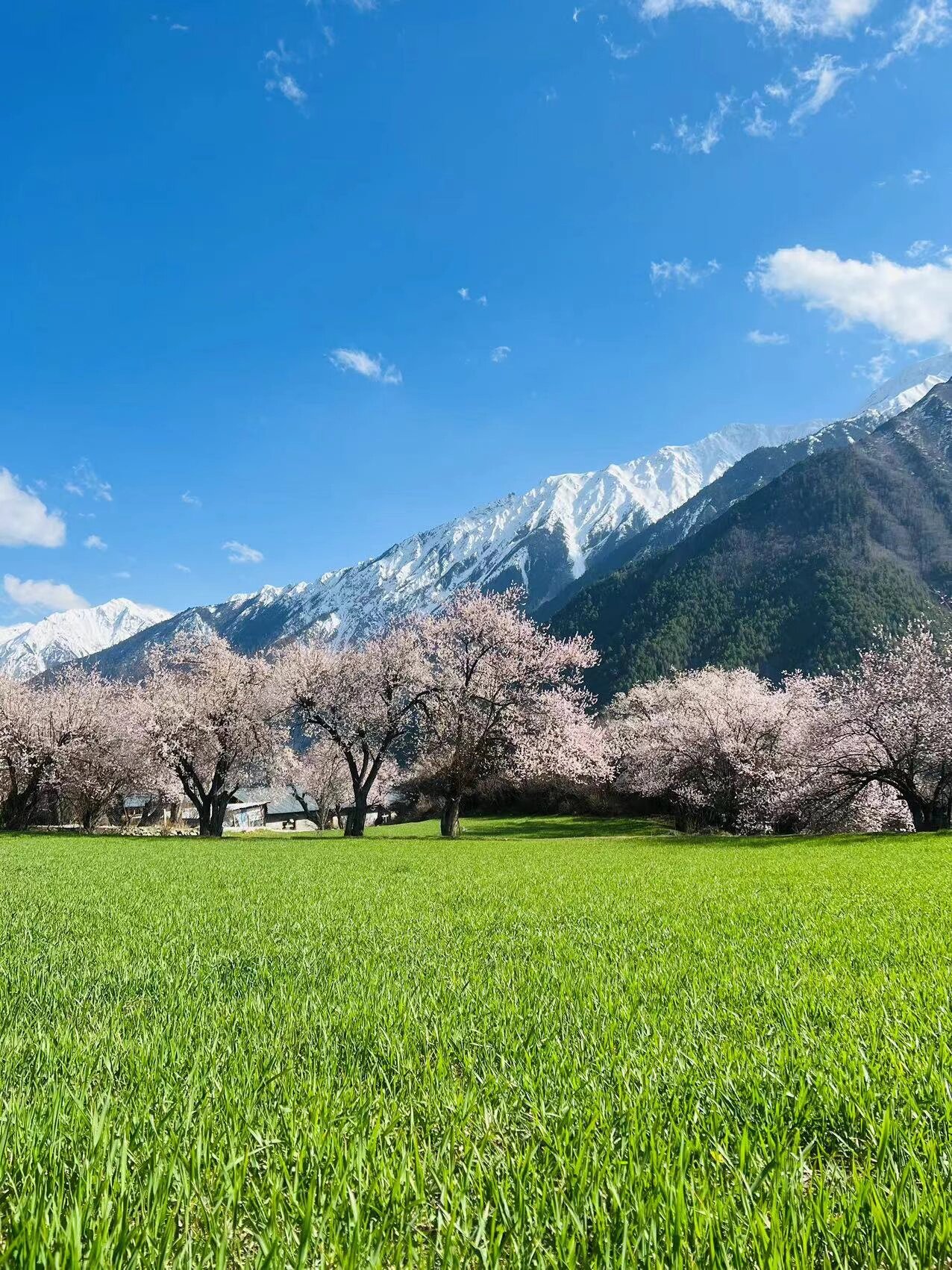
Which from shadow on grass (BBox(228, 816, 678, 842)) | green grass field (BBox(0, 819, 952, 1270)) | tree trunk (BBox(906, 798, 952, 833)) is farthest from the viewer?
shadow on grass (BBox(228, 816, 678, 842))

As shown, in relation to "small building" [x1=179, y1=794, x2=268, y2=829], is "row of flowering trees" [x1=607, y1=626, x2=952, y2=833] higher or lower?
Result: higher

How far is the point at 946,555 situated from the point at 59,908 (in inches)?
8733

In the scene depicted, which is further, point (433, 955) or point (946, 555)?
point (946, 555)

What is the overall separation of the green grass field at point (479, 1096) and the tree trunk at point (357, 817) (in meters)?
31.3

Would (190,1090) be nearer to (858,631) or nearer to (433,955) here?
(433,955)

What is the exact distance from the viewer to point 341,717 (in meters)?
38.0

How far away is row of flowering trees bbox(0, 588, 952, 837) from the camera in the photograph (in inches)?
1249

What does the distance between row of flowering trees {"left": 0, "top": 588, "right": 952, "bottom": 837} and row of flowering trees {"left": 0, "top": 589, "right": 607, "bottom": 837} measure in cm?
11

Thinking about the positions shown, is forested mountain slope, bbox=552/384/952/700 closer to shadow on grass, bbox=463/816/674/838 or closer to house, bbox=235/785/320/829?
house, bbox=235/785/320/829

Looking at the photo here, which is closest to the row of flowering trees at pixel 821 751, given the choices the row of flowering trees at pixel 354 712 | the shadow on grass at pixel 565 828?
the shadow on grass at pixel 565 828

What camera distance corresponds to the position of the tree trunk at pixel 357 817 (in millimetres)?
37375

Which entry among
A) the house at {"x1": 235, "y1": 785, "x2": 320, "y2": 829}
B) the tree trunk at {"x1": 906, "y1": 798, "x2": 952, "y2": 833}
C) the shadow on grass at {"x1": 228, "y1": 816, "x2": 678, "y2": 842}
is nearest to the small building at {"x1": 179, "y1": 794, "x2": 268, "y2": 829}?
the house at {"x1": 235, "y1": 785, "x2": 320, "y2": 829}

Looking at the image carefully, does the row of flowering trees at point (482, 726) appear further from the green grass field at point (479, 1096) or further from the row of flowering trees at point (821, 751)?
the green grass field at point (479, 1096)

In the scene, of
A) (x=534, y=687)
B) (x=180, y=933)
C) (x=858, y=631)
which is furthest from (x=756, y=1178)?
(x=858, y=631)
